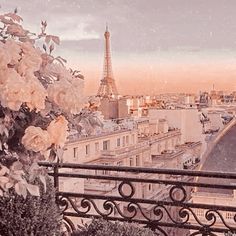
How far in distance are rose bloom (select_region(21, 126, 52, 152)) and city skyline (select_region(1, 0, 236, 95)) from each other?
251 centimetres

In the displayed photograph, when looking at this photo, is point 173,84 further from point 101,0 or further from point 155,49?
point 101,0

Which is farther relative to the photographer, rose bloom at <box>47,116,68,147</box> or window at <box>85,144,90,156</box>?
window at <box>85,144,90,156</box>

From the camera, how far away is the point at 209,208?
1.97m

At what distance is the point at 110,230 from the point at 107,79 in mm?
2445

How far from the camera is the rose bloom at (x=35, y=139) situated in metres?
1.06

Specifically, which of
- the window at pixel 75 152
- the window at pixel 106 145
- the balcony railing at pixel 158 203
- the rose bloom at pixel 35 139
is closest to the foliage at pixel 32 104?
the rose bloom at pixel 35 139

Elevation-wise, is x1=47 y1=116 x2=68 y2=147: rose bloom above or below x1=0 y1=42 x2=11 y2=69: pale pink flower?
below

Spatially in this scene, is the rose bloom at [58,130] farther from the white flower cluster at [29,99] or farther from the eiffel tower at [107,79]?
the eiffel tower at [107,79]

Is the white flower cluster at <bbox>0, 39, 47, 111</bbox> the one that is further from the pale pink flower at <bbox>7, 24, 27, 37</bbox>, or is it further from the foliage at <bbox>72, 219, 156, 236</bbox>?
the foliage at <bbox>72, 219, 156, 236</bbox>

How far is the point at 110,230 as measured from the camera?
139 cm

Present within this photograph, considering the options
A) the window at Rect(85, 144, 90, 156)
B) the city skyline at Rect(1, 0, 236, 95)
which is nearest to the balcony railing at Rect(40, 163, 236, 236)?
the window at Rect(85, 144, 90, 156)

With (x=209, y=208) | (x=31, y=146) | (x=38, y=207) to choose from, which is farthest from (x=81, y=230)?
(x=209, y=208)

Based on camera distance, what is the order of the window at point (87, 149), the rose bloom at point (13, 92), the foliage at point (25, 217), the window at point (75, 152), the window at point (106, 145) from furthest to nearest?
the window at point (106, 145) < the window at point (87, 149) < the window at point (75, 152) < the foliage at point (25, 217) < the rose bloom at point (13, 92)

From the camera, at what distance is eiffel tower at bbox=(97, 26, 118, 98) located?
359 centimetres
